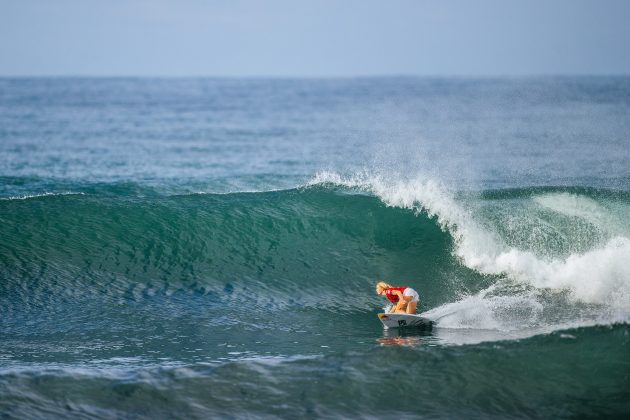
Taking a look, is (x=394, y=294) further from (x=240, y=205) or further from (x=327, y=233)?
(x=240, y=205)

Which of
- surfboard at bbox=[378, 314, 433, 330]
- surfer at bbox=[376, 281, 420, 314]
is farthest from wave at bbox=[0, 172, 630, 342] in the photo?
surfer at bbox=[376, 281, 420, 314]

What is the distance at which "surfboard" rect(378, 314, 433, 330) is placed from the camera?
405 inches

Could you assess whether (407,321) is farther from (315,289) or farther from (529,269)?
(529,269)

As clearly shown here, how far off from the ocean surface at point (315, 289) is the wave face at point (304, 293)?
36mm

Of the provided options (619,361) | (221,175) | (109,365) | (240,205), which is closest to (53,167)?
(221,175)

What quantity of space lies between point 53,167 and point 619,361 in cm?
2111

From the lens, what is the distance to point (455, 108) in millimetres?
50531

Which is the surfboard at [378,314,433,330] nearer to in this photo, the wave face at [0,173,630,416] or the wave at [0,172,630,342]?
the wave face at [0,173,630,416]

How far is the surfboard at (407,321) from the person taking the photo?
10280 mm

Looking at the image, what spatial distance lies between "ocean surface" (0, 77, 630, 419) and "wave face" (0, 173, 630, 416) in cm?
4

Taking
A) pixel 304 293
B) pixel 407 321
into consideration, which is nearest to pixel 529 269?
pixel 407 321

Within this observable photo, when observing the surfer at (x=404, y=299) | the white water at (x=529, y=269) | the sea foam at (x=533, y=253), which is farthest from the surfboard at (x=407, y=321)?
the sea foam at (x=533, y=253)

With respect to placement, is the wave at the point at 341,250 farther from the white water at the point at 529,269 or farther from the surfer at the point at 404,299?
the surfer at the point at 404,299

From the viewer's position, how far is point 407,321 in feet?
33.8
